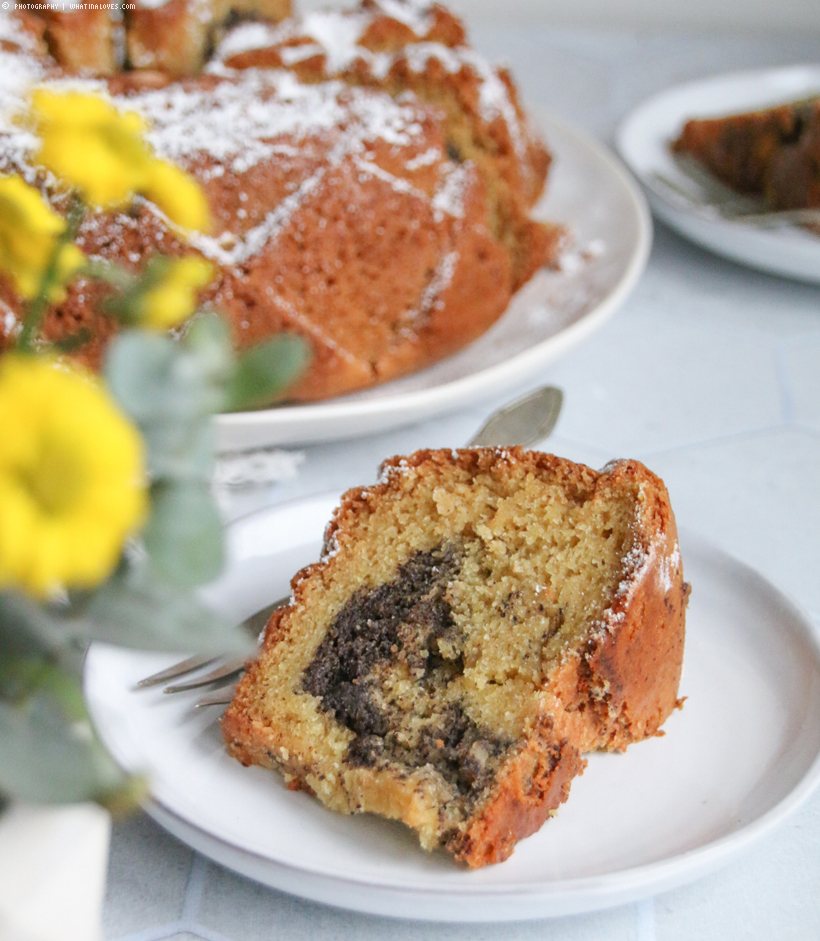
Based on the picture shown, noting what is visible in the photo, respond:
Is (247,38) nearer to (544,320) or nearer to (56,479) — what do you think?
(544,320)

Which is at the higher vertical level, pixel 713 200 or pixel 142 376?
pixel 142 376

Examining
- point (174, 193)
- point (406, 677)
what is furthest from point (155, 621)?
point (406, 677)

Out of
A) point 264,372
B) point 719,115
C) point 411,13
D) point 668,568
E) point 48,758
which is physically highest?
point 264,372

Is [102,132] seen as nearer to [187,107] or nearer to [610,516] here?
[610,516]

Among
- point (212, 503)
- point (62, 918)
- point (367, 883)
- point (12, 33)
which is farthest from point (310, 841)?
point (12, 33)

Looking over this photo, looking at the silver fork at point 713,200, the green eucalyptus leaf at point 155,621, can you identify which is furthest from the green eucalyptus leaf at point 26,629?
the silver fork at point 713,200

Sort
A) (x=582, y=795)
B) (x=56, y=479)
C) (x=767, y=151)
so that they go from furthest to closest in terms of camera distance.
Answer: (x=767, y=151) → (x=582, y=795) → (x=56, y=479)
